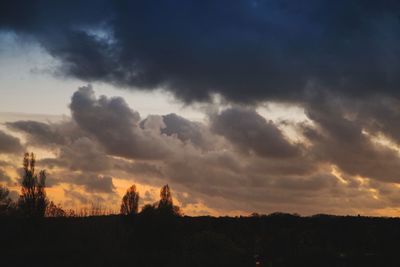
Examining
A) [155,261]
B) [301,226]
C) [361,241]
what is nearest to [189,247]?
[155,261]

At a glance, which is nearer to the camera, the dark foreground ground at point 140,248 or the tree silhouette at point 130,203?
the dark foreground ground at point 140,248

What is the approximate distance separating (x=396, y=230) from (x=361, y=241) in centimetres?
1202

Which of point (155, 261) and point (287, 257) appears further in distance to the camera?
point (287, 257)

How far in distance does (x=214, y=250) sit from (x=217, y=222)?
55.3 m

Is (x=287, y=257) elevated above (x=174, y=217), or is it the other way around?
(x=174, y=217)

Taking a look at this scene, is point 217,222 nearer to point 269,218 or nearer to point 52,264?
point 269,218

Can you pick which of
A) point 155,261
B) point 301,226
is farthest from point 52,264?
point 301,226


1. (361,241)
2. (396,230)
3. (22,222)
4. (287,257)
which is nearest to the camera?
(287,257)

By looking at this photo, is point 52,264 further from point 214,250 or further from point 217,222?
point 217,222

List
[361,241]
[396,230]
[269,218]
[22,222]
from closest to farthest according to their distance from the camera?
[22,222]
[361,241]
[396,230]
[269,218]

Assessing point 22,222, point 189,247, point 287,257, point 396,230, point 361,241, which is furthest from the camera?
point 396,230

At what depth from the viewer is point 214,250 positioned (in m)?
45.3

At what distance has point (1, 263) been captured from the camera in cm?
4006

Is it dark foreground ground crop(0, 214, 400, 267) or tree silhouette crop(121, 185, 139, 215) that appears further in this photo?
tree silhouette crop(121, 185, 139, 215)
